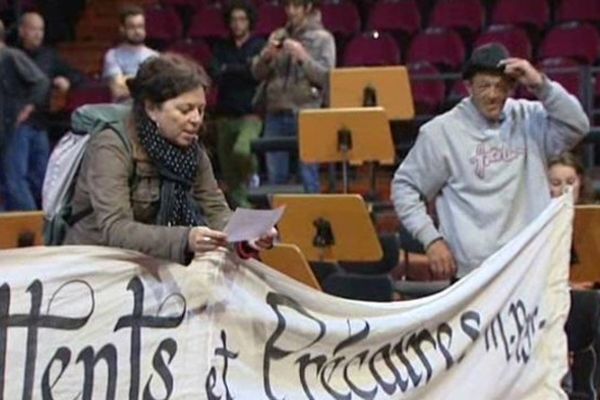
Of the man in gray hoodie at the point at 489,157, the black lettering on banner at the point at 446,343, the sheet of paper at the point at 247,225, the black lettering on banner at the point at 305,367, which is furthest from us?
the man in gray hoodie at the point at 489,157

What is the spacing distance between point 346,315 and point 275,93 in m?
4.93

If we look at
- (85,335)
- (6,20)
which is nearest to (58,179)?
(85,335)

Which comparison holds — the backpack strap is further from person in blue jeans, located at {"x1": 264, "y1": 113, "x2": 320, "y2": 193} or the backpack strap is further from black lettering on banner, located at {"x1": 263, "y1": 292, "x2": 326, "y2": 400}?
person in blue jeans, located at {"x1": 264, "y1": 113, "x2": 320, "y2": 193}

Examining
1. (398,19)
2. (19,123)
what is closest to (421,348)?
(19,123)

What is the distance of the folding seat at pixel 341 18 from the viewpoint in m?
12.6

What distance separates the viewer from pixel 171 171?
15.9 ft

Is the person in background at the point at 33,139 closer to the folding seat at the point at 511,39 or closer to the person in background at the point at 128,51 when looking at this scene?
the person in background at the point at 128,51

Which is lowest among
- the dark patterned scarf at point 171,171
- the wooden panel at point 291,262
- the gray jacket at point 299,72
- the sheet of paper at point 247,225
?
the wooden panel at point 291,262

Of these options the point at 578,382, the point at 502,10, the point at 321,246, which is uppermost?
the point at 502,10

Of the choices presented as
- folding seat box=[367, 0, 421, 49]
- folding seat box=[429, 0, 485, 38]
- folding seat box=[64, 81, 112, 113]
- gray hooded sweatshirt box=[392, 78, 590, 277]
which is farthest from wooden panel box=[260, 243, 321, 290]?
folding seat box=[367, 0, 421, 49]

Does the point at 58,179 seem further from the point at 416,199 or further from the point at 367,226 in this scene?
the point at 367,226

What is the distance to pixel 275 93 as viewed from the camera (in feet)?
33.1

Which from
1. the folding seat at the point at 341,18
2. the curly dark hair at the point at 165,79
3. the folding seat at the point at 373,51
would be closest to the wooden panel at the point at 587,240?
the curly dark hair at the point at 165,79

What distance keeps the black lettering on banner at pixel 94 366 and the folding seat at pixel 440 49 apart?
7.49m
